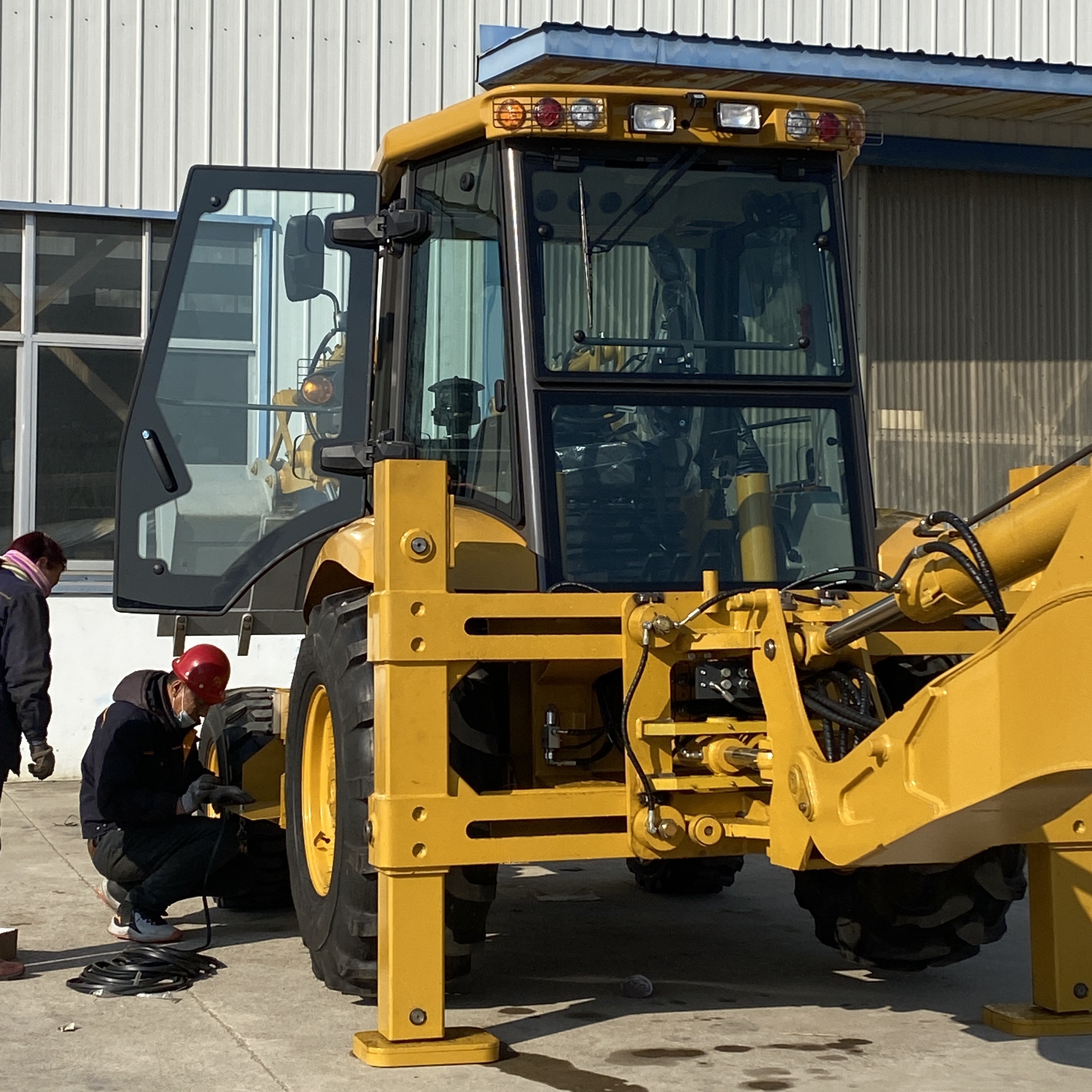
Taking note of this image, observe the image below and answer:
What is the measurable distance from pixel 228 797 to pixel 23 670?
39.5 inches

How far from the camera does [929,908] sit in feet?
18.7

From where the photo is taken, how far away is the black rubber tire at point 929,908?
5691 millimetres

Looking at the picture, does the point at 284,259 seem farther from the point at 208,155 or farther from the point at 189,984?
the point at 208,155

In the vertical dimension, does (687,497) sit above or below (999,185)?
below

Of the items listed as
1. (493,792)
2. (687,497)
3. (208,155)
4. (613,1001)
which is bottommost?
(613,1001)

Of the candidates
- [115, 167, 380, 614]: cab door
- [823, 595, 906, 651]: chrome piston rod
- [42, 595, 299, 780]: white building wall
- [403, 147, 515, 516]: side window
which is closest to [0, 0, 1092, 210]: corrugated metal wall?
[42, 595, 299, 780]: white building wall

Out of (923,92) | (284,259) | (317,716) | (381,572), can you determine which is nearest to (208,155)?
(923,92)

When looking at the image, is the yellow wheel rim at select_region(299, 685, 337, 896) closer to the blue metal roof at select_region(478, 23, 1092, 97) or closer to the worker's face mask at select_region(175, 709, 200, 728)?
the worker's face mask at select_region(175, 709, 200, 728)

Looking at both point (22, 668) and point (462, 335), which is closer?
point (462, 335)

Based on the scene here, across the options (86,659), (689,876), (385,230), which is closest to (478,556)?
(385,230)

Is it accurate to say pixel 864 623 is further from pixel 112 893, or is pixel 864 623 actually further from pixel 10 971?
pixel 112 893

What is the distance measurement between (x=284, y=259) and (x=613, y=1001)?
289 centimetres

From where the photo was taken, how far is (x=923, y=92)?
12.8 meters

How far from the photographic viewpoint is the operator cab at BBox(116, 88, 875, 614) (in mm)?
5590
